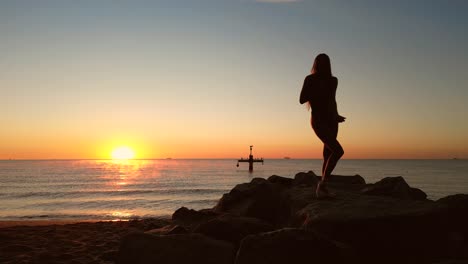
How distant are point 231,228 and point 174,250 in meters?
1.22

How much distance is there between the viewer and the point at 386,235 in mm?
5254

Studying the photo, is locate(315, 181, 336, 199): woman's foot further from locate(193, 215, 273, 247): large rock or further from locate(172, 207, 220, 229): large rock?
locate(172, 207, 220, 229): large rock

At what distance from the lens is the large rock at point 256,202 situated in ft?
25.3

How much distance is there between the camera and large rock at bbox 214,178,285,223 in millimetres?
7715

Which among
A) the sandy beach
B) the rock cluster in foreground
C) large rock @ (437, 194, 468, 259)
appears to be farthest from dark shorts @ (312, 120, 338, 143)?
the sandy beach

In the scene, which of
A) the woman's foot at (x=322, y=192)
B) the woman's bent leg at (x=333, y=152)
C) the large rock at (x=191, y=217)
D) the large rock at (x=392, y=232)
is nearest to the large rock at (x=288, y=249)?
the large rock at (x=392, y=232)

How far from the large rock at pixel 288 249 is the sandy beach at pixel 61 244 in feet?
9.39

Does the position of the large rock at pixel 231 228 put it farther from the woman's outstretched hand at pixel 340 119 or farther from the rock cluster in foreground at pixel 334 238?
the woman's outstretched hand at pixel 340 119

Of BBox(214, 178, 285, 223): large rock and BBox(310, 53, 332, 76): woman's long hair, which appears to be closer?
BBox(310, 53, 332, 76): woman's long hair

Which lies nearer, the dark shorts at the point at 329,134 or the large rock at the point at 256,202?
the dark shorts at the point at 329,134

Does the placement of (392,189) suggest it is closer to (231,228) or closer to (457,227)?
(457,227)

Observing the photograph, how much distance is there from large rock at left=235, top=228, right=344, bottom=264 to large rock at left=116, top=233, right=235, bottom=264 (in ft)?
2.65

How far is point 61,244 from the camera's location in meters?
7.03

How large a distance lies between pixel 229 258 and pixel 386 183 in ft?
20.1
